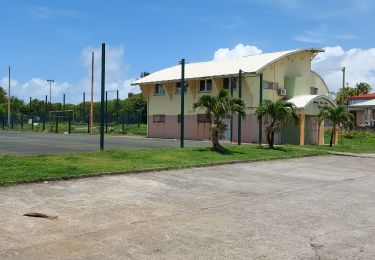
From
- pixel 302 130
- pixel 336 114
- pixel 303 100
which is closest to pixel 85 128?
pixel 303 100

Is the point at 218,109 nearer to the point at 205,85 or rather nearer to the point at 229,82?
the point at 229,82

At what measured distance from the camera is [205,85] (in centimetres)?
3716

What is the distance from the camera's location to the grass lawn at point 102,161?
1177cm

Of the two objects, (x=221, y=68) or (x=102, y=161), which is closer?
(x=102, y=161)

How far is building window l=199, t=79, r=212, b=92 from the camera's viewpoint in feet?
121

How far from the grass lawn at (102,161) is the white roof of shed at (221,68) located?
13.0m

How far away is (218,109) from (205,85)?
1640 cm

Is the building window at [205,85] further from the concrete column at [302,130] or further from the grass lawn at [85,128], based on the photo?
the grass lawn at [85,128]

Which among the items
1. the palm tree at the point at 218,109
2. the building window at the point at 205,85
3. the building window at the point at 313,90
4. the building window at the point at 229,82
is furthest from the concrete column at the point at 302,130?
the palm tree at the point at 218,109

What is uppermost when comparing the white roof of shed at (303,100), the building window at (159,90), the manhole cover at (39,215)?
the building window at (159,90)

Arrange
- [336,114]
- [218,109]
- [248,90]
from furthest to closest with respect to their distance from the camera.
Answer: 1. [248,90]
2. [336,114]
3. [218,109]

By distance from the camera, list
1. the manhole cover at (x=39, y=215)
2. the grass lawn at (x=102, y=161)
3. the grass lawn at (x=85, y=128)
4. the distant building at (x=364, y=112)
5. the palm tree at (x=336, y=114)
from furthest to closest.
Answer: the distant building at (x=364, y=112), the grass lawn at (x=85, y=128), the palm tree at (x=336, y=114), the grass lawn at (x=102, y=161), the manhole cover at (x=39, y=215)

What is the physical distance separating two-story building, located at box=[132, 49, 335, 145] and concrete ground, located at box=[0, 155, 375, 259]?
19.5 meters

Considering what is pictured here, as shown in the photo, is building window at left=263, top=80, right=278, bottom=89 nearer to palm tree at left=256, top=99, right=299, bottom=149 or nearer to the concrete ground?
palm tree at left=256, top=99, right=299, bottom=149
